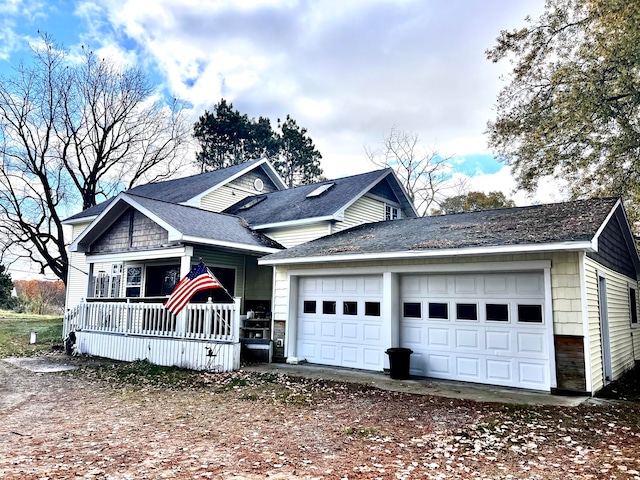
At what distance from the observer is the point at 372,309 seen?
407 inches

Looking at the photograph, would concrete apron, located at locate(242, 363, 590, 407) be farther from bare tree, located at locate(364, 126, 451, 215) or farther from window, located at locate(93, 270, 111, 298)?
bare tree, located at locate(364, 126, 451, 215)

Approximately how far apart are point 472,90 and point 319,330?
1492cm

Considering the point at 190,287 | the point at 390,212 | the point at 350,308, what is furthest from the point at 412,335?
the point at 390,212

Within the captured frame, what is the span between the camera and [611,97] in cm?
1541

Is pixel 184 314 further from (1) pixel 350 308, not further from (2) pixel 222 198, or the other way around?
(2) pixel 222 198

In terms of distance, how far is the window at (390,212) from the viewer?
17.1 metres

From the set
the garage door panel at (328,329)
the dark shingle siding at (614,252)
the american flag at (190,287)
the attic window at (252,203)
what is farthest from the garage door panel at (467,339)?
the attic window at (252,203)

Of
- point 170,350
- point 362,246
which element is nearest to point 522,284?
point 362,246

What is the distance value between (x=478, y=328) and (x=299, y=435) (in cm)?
479

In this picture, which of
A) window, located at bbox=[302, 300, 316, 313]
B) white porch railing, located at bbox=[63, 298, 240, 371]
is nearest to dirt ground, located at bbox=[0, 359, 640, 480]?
white porch railing, located at bbox=[63, 298, 240, 371]

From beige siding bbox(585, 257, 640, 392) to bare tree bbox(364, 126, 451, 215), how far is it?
20516 millimetres

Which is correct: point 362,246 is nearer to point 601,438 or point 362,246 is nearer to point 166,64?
point 601,438

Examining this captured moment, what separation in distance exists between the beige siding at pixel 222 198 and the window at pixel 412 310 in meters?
10.5

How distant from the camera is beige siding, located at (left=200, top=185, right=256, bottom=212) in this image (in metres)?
18.0
